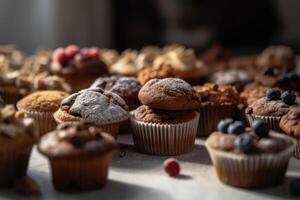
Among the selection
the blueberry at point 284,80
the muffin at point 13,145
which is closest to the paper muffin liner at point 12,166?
the muffin at point 13,145

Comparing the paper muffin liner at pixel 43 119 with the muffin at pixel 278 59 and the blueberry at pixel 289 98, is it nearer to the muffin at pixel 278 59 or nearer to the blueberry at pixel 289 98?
the blueberry at pixel 289 98

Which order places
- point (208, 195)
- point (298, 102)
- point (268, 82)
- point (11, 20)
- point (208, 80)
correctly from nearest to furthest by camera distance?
point (208, 195) < point (298, 102) < point (268, 82) < point (208, 80) < point (11, 20)

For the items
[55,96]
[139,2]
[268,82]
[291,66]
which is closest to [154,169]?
[55,96]

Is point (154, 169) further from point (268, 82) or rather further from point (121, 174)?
point (268, 82)

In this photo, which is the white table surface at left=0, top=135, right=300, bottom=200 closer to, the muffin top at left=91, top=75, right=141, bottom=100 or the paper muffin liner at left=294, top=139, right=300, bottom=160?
the paper muffin liner at left=294, top=139, right=300, bottom=160

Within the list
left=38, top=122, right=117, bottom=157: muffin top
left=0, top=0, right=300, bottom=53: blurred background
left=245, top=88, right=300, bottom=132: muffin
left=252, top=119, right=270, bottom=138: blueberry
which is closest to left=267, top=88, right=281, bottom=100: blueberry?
left=245, top=88, right=300, bottom=132: muffin

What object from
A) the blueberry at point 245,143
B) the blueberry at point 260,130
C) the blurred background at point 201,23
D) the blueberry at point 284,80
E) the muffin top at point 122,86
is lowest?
the blurred background at point 201,23

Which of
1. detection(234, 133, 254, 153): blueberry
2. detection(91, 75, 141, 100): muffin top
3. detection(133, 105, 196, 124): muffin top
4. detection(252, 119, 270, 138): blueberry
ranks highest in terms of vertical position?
detection(252, 119, 270, 138): blueberry
